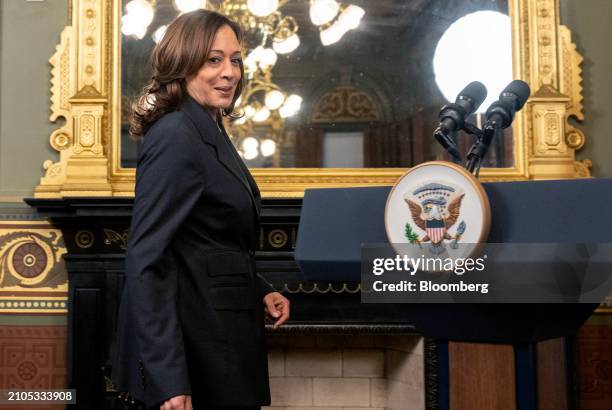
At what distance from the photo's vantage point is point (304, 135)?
4059mm

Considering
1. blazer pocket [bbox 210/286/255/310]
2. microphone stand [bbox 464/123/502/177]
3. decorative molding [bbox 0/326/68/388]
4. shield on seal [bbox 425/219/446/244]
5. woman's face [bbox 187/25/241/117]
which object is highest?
woman's face [bbox 187/25/241/117]

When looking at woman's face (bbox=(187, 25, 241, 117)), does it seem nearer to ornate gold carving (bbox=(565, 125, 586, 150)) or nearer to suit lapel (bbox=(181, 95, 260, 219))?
suit lapel (bbox=(181, 95, 260, 219))

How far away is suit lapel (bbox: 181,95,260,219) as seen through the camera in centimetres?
176

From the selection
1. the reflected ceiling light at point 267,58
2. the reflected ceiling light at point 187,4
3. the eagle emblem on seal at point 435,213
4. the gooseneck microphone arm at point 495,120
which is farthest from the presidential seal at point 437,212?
the reflected ceiling light at point 187,4

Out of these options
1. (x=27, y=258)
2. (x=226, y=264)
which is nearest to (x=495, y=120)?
(x=226, y=264)

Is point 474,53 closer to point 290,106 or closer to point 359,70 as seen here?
point 359,70

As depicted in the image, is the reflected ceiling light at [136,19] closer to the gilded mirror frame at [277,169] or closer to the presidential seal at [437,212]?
the gilded mirror frame at [277,169]

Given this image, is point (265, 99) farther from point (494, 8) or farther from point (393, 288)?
point (393, 288)

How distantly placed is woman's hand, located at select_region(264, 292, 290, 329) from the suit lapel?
0.26 metres

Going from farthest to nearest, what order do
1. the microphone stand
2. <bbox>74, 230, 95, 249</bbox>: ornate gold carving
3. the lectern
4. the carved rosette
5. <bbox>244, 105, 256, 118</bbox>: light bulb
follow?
1. <bbox>244, 105, 256, 118</bbox>: light bulb
2. the carved rosette
3. <bbox>74, 230, 95, 249</bbox>: ornate gold carving
4. the microphone stand
5. the lectern

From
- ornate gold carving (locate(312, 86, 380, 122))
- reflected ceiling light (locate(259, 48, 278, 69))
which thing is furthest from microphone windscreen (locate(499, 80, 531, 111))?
reflected ceiling light (locate(259, 48, 278, 69))

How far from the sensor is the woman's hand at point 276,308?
6.50 feet

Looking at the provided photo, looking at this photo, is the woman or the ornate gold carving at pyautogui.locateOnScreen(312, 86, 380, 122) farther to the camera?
the ornate gold carving at pyautogui.locateOnScreen(312, 86, 380, 122)

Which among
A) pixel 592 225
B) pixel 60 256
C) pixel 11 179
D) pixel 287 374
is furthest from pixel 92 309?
pixel 592 225
